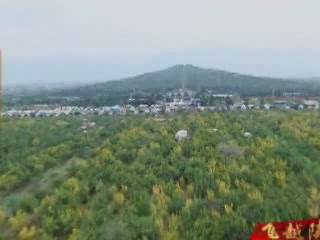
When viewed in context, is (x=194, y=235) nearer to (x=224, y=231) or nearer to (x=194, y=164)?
(x=224, y=231)

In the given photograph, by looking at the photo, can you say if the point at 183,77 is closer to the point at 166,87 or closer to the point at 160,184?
the point at 166,87

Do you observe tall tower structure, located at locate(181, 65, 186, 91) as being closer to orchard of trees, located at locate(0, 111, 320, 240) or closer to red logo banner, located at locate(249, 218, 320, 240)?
orchard of trees, located at locate(0, 111, 320, 240)

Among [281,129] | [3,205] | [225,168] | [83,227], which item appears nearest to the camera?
[83,227]

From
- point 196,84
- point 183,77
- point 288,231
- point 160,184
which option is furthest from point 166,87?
point 288,231

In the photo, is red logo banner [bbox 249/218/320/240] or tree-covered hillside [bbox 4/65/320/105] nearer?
red logo banner [bbox 249/218/320/240]

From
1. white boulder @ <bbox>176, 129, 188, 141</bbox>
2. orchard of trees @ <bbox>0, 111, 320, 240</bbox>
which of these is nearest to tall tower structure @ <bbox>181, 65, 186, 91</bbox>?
white boulder @ <bbox>176, 129, 188, 141</bbox>

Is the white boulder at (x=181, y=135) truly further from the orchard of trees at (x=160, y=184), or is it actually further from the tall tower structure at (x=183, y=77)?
the tall tower structure at (x=183, y=77)

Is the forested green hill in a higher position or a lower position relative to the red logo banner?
lower

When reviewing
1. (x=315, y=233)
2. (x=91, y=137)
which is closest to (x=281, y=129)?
(x=91, y=137)

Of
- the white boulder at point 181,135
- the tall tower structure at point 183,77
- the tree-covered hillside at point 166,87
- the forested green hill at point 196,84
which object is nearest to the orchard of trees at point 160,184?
the white boulder at point 181,135
